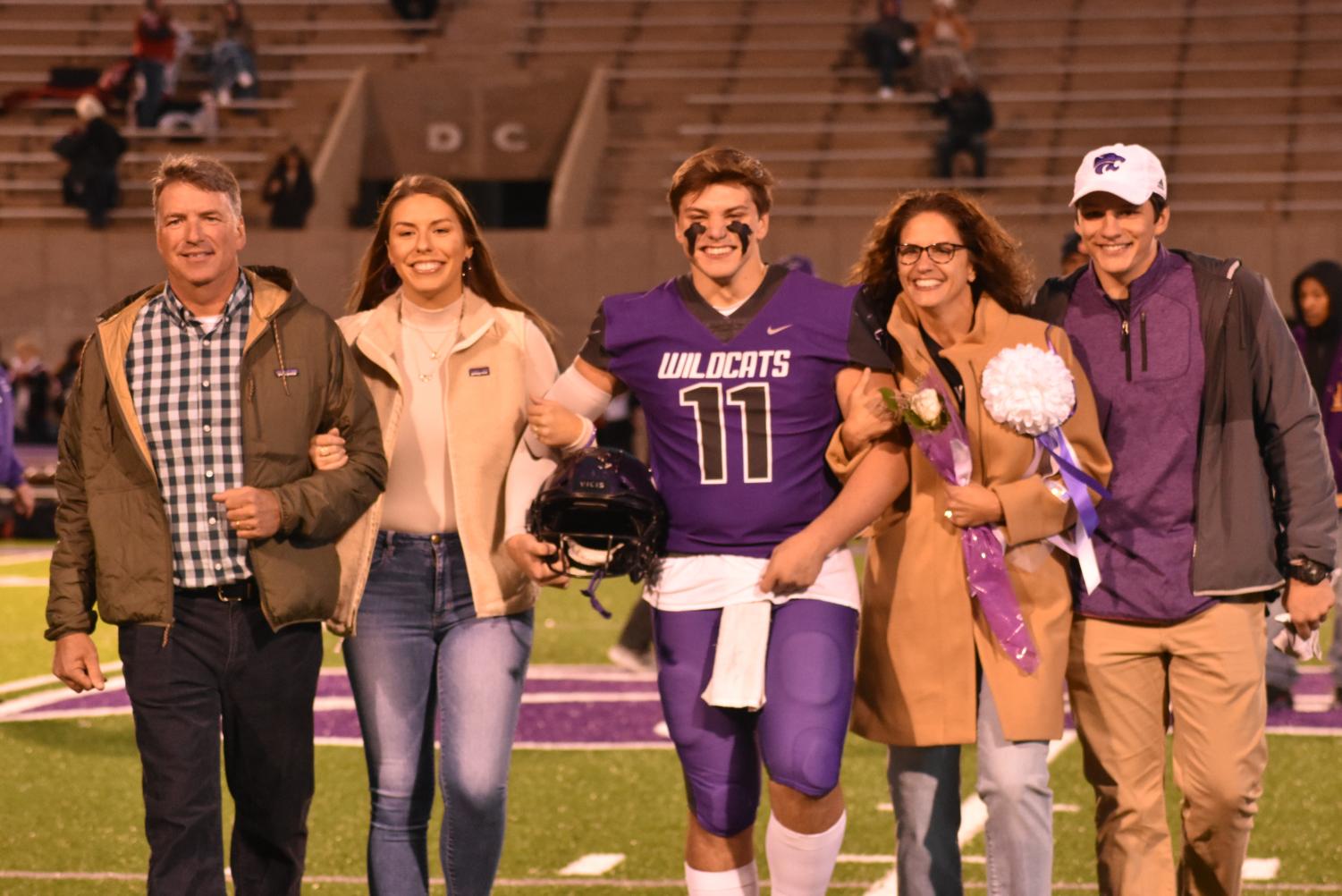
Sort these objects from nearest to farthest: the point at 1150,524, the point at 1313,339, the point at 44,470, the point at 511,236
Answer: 1. the point at 1150,524
2. the point at 1313,339
3. the point at 44,470
4. the point at 511,236

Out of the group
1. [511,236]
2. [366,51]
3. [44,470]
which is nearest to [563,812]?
[44,470]

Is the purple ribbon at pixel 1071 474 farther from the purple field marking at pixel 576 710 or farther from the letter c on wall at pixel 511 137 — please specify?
the letter c on wall at pixel 511 137

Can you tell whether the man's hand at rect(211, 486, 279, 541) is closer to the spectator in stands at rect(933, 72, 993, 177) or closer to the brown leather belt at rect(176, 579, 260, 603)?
the brown leather belt at rect(176, 579, 260, 603)

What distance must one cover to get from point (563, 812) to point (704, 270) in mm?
3422

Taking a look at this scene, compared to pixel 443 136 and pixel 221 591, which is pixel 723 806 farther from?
pixel 443 136

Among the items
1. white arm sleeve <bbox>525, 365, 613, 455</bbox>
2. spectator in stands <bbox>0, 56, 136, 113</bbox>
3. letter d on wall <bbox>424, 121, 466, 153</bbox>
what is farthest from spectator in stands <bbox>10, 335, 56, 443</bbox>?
white arm sleeve <bbox>525, 365, 613, 455</bbox>

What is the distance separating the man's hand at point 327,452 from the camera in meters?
5.30

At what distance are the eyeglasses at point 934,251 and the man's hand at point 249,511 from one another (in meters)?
1.64

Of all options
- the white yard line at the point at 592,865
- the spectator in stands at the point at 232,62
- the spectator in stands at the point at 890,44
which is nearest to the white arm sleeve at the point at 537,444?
the white yard line at the point at 592,865

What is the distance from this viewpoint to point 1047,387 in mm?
5121

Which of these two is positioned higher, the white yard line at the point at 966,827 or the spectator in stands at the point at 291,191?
the spectator in stands at the point at 291,191

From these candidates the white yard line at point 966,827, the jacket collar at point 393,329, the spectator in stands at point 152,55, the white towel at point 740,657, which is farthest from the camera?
the spectator in stands at point 152,55

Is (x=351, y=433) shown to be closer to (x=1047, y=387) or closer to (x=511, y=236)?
(x=1047, y=387)

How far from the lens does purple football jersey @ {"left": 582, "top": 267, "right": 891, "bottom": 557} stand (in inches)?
203
